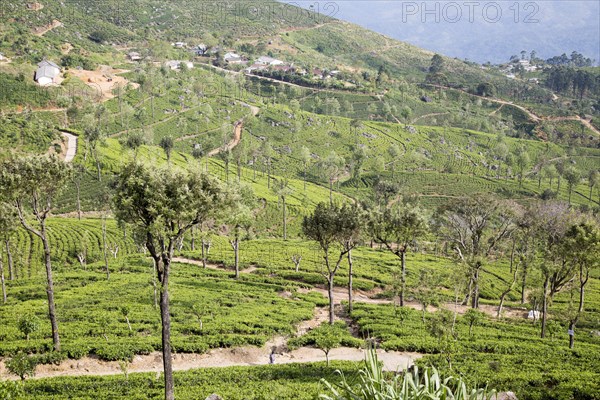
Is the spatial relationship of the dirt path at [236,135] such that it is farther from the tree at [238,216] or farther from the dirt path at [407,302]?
the dirt path at [407,302]

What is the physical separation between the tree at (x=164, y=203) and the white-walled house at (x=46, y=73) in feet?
464

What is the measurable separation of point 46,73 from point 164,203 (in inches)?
5810

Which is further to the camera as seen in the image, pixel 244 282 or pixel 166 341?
pixel 244 282

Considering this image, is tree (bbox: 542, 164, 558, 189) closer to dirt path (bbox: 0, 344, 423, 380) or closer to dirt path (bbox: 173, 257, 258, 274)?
dirt path (bbox: 173, 257, 258, 274)

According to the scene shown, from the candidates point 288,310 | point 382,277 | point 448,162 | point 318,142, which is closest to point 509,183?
point 448,162

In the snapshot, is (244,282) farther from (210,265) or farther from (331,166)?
(331,166)

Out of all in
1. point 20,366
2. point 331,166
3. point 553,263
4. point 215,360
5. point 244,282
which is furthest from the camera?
point 331,166

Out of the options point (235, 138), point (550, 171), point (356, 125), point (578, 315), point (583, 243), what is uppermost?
point (356, 125)

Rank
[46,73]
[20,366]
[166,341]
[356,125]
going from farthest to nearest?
1. [356,125]
2. [46,73]
3. [20,366]
4. [166,341]

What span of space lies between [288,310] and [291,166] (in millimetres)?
112510

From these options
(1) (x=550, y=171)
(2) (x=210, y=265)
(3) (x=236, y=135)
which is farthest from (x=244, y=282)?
(1) (x=550, y=171)

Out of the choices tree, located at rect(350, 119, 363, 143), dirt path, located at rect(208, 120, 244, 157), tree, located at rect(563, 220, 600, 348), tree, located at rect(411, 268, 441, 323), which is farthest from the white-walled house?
tree, located at rect(563, 220, 600, 348)

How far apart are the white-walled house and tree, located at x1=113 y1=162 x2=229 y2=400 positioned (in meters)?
142

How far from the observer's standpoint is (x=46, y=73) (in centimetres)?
14212
